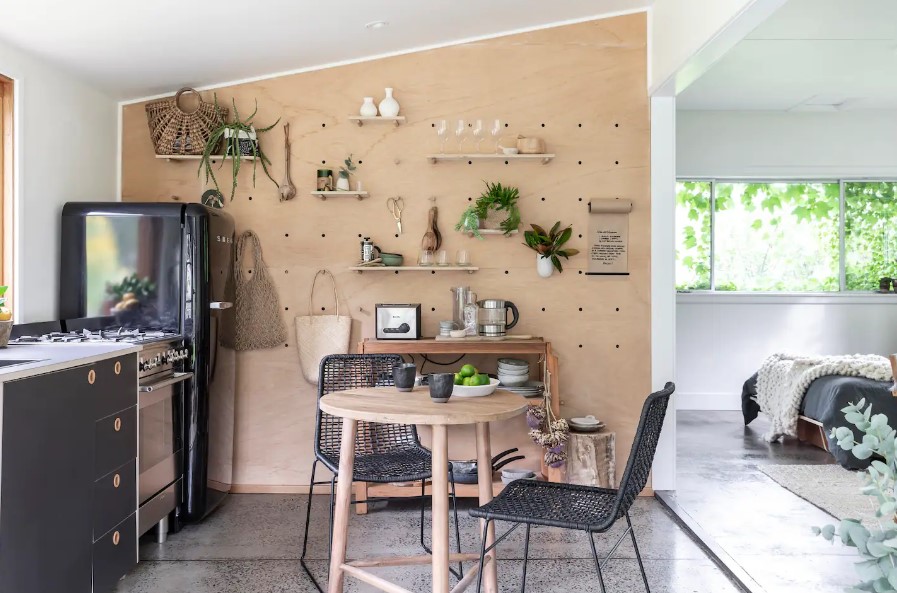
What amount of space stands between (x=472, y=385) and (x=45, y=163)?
2360 mm

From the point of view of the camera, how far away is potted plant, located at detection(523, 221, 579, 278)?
13.0 ft

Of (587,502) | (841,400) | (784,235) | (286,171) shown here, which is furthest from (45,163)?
(784,235)

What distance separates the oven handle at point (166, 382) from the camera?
290 centimetres

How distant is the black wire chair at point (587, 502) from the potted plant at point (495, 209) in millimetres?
1845

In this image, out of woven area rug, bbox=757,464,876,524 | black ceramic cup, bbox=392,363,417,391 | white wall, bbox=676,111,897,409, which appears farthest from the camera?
white wall, bbox=676,111,897,409

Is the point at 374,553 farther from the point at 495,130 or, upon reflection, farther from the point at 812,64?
the point at 812,64

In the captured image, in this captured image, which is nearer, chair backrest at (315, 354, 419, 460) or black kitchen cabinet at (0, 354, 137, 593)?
black kitchen cabinet at (0, 354, 137, 593)

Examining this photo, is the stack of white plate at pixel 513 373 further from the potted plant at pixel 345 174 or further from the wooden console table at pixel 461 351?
the potted plant at pixel 345 174

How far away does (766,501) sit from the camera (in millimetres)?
3867

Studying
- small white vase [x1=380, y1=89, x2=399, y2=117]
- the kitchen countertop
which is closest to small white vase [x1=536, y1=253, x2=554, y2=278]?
small white vase [x1=380, y1=89, x2=399, y2=117]

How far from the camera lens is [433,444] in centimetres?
228

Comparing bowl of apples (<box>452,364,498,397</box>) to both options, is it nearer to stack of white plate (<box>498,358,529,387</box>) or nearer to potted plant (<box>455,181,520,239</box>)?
stack of white plate (<box>498,358,529,387</box>)

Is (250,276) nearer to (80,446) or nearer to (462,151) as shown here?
(462,151)

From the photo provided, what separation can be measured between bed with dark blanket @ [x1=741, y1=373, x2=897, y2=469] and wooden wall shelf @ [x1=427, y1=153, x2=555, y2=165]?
7.42 feet
